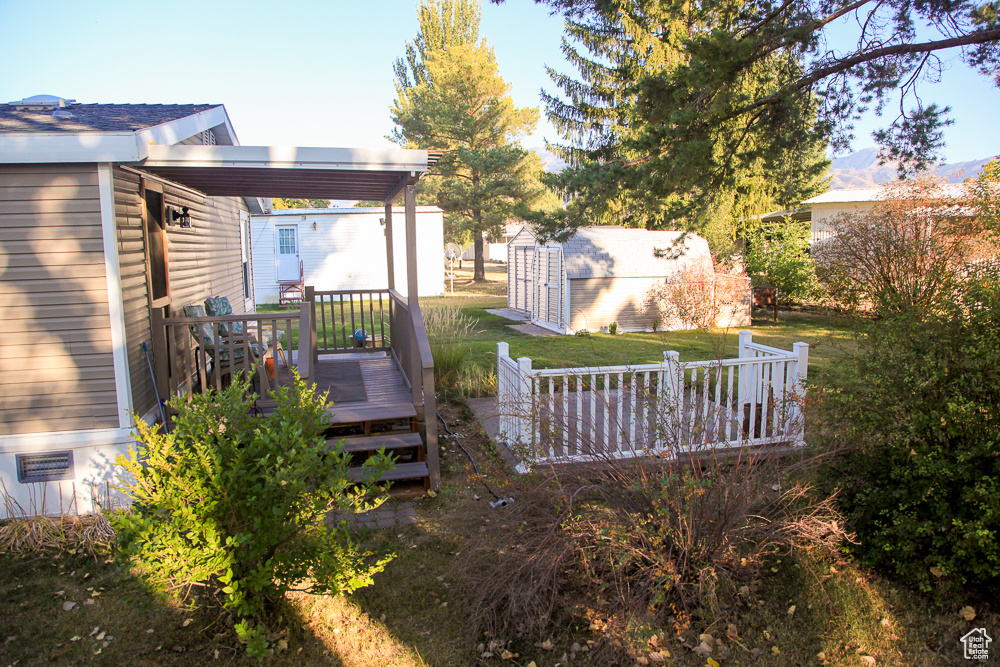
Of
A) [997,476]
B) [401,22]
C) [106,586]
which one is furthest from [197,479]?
[401,22]

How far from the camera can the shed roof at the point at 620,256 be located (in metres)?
14.5

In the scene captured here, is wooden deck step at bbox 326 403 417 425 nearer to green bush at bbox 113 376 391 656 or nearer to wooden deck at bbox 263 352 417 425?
wooden deck at bbox 263 352 417 425

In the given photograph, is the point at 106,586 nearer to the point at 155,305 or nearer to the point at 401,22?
the point at 155,305

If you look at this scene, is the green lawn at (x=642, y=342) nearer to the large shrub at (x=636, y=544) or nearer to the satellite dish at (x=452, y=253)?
the large shrub at (x=636, y=544)

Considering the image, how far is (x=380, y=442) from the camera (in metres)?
5.26

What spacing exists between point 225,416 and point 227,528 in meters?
0.52

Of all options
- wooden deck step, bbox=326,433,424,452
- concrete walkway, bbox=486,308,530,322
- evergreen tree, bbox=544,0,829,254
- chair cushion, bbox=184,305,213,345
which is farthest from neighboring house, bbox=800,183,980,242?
chair cushion, bbox=184,305,213,345

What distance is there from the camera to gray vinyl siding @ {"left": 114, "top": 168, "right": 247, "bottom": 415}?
4.75m

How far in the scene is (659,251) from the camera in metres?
12.2

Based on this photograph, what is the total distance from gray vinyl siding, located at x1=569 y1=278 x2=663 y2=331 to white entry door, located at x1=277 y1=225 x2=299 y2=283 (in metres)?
11.0

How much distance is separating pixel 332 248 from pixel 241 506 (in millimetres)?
19871

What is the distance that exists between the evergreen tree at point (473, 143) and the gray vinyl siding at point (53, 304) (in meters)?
21.0

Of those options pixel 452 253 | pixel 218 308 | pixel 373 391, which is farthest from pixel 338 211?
pixel 373 391

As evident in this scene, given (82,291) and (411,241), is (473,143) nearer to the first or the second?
(411,241)
